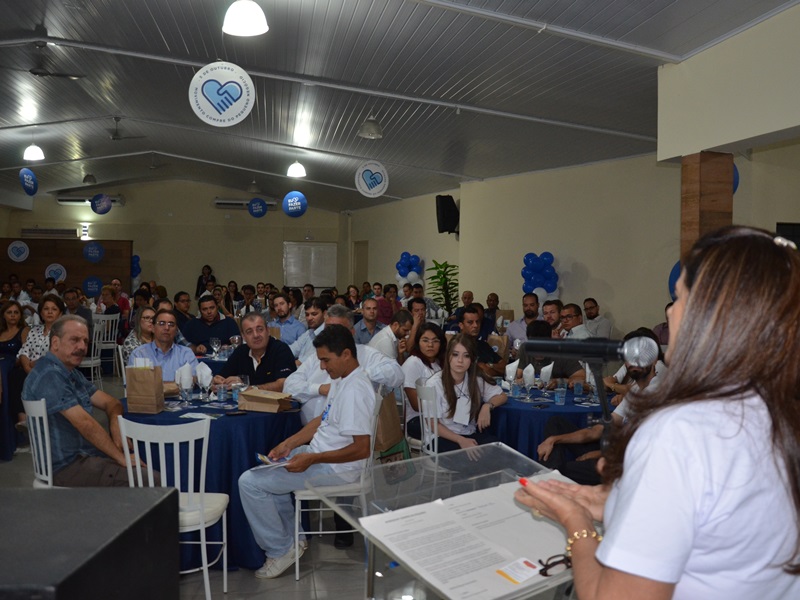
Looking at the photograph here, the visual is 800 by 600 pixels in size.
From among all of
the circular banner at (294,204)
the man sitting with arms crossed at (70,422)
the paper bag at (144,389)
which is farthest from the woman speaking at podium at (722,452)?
the circular banner at (294,204)

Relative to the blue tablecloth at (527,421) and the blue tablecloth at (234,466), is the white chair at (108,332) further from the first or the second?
the blue tablecloth at (527,421)

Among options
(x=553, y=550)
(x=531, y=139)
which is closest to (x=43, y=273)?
(x=531, y=139)

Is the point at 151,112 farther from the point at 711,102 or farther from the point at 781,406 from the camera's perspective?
the point at 781,406

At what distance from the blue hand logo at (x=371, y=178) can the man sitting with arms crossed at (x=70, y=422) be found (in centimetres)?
772

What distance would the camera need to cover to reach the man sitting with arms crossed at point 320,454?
370cm

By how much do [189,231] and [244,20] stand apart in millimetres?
16526

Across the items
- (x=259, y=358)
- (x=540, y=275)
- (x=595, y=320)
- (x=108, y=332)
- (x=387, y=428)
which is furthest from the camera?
(x=108, y=332)

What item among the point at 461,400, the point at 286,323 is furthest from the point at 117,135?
the point at 461,400

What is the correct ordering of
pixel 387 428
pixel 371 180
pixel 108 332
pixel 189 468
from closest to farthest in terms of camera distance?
A: pixel 189 468 < pixel 387 428 < pixel 371 180 < pixel 108 332

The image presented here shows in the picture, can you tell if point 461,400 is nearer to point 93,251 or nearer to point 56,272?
point 93,251

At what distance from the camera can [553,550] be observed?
152 cm

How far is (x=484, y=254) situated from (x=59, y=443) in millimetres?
10355

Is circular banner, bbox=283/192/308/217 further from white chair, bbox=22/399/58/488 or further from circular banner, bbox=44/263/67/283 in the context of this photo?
white chair, bbox=22/399/58/488

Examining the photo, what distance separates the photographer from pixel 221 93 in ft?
20.4
